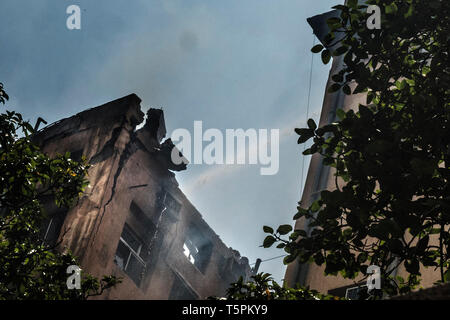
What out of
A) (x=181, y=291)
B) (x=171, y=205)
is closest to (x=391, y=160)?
(x=171, y=205)

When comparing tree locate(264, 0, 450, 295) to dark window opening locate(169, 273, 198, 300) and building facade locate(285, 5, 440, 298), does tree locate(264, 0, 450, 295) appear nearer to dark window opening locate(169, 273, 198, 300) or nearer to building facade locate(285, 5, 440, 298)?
building facade locate(285, 5, 440, 298)

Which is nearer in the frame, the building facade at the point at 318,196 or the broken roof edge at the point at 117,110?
the building facade at the point at 318,196

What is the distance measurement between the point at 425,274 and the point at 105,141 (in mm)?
15375

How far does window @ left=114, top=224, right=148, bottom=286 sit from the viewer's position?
65.4ft

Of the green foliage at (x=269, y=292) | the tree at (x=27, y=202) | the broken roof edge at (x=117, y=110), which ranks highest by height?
the broken roof edge at (x=117, y=110)

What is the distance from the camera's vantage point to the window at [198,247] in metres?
26.2

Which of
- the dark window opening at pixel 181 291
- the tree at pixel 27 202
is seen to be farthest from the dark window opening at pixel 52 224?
the tree at pixel 27 202

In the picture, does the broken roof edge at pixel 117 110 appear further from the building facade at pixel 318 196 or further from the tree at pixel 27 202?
the tree at pixel 27 202

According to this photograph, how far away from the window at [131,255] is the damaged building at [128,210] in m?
0.04

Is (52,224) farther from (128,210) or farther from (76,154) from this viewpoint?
(76,154)

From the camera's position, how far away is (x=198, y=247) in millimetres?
27391

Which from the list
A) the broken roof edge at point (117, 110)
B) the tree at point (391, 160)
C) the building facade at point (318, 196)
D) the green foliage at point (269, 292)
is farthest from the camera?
the broken roof edge at point (117, 110)

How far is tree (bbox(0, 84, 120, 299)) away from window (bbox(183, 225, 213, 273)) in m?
16.4

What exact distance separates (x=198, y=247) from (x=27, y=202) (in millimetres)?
19878
